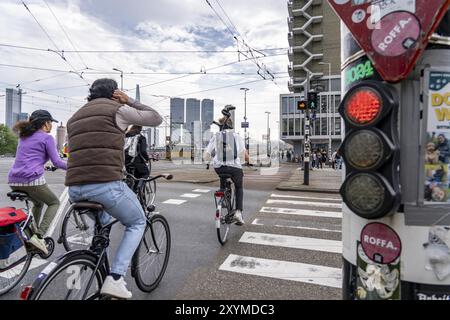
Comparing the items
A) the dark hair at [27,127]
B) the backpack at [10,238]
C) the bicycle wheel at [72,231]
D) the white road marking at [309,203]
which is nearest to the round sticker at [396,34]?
the backpack at [10,238]

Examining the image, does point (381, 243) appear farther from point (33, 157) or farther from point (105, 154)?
point (33, 157)

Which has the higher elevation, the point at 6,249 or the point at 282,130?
the point at 282,130

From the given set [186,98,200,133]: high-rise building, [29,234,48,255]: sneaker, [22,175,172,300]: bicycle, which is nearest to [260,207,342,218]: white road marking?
[22,175,172,300]: bicycle

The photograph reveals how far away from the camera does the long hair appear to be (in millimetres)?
3689

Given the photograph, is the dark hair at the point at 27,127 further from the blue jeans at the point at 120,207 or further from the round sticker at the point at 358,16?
the round sticker at the point at 358,16

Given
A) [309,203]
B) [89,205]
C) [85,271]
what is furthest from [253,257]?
[309,203]

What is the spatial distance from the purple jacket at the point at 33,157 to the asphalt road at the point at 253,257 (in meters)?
1.14

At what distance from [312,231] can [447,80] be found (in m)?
4.57

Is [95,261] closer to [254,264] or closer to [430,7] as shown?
[254,264]

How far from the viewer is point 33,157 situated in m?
3.72

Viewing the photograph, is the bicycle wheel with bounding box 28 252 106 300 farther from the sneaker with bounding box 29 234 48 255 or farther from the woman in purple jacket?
the woman in purple jacket

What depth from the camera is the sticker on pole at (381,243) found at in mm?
1582
